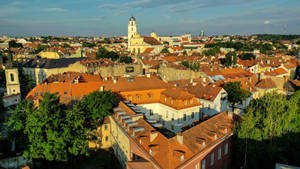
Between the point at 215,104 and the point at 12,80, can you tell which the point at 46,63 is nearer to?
the point at 12,80

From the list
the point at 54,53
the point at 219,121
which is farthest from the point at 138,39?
the point at 219,121

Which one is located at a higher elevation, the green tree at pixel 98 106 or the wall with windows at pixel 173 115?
the green tree at pixel 98 106

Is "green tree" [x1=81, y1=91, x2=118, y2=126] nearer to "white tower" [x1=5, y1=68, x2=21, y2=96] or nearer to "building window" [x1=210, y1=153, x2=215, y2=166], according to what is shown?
"building window" [x1=210, y1=153, x2=215, y2=166]

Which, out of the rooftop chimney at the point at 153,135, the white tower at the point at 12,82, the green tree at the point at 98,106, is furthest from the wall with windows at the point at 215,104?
the white tower at the point at 12,82

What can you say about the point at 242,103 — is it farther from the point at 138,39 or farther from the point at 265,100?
the point at 138,39

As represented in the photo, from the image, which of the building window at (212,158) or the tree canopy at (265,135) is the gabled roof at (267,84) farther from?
the building window at (212,158)

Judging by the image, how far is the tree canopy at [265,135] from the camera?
2342 cm

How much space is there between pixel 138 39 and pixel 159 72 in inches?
2723

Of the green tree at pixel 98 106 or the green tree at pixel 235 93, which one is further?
the green tree at pixel 235 93

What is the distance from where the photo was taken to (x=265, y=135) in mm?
23844

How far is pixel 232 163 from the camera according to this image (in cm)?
2602

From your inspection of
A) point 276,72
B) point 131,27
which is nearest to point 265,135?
point 276,72

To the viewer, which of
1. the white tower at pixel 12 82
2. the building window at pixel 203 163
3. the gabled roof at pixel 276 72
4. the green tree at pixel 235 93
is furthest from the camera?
the gabled roof at pixel 276 72

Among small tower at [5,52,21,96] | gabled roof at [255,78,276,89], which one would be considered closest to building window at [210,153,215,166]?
gabled roof at [255,78,276,89]
